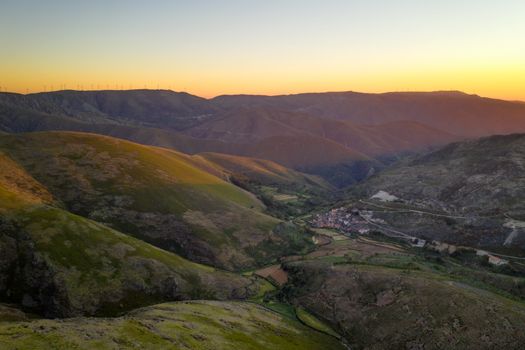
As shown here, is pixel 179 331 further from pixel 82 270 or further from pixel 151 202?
pixel 151 202

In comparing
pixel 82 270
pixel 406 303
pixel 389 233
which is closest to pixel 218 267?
pixel 82 270

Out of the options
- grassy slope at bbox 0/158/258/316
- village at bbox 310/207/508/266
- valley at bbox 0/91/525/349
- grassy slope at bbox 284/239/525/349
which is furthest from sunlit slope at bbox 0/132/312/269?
grassy slope at bbox 284/239/525/349

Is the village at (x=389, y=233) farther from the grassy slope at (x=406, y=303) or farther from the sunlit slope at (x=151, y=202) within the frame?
the sunlit slope at (x=151, y=202)

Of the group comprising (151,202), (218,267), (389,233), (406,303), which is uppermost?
(151,202)

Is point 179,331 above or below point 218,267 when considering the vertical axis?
above

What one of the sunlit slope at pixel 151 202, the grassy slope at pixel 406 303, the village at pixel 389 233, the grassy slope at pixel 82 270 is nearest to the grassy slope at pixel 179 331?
the grassy slope at pixel 406 303

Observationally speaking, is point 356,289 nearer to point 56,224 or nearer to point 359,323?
point 359,323

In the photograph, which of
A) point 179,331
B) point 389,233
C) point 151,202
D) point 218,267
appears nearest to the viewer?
point 179,331

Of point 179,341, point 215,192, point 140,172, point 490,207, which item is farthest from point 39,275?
point 490,207
